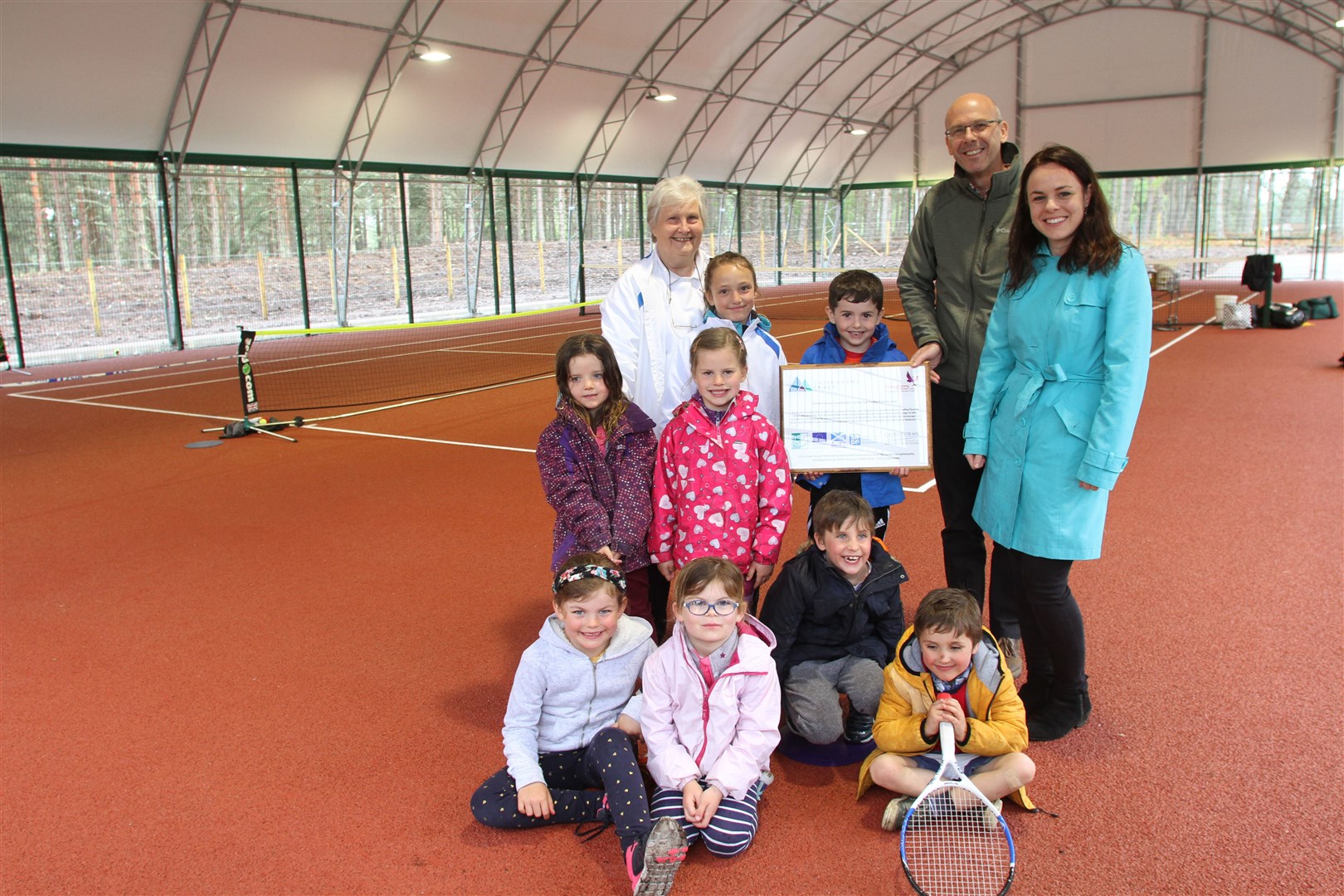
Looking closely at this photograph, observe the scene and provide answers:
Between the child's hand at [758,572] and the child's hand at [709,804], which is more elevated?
the child's hand at [758,572]

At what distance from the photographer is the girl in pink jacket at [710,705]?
2824 mm

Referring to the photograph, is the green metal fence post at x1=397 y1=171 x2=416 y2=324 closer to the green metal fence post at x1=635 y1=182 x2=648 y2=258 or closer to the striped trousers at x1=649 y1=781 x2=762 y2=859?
the green metal fence post at x1=635 y1=182 x2=648 y2=258

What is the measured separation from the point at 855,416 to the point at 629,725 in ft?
4.71

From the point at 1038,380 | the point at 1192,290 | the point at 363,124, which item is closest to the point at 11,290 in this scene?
the point at 363,124

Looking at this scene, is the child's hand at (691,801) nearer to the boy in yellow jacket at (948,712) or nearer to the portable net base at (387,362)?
the boy in yellow jacket at (948,712)

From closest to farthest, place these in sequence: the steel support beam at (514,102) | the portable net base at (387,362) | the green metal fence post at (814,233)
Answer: the portable net base at (387,362)
the steel support beam at (514,102)
the green metal fence post at (814,233)

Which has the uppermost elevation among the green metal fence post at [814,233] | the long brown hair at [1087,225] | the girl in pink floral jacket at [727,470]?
the green metal fence post at [814,233]

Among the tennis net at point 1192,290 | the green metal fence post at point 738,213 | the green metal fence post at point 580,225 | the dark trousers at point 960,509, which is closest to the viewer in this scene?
the dark trousers at point 960,509

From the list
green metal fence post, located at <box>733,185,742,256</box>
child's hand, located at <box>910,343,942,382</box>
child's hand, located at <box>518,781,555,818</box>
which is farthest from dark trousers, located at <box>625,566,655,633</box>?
green metal fence post, located at <box>733,185,742,256</box>

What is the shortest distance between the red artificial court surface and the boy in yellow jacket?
150 millimetres

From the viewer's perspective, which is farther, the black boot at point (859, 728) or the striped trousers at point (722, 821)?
the black boot at point (859, 728)

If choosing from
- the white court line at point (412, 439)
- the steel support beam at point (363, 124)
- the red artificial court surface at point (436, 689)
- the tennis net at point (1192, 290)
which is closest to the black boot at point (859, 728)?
the red artificial court surface at point (436, 689)

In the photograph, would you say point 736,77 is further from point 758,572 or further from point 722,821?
point 722,821

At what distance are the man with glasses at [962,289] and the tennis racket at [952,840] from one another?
1.00 metres
